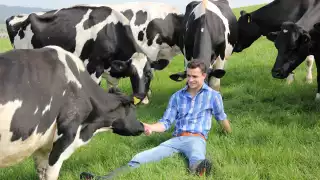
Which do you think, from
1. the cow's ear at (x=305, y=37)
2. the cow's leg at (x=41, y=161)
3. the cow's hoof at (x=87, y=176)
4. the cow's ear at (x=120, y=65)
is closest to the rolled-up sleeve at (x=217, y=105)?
the cow's hoof at (x=87, y=176)

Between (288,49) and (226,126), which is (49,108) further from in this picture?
(288,49)

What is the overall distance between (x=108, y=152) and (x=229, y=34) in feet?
15.8

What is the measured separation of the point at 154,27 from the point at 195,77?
624cm

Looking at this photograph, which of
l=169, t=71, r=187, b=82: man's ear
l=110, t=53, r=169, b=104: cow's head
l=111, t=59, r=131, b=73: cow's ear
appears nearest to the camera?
l=169, t=71, r=187, b=82: man's ear

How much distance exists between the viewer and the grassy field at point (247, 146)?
4855 millimetres

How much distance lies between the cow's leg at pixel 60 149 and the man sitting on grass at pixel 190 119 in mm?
852

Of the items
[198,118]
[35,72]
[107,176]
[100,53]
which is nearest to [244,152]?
[198,118]

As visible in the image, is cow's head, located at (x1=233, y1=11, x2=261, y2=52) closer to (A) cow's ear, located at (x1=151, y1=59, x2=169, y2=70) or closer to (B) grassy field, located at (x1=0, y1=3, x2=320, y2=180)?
(B) grassy field, located at (x1=0, y1=3, x2=320, y2=180)

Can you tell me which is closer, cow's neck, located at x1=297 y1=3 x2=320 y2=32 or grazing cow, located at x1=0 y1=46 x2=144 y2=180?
grazing cow, located at x1=0 y1=46 x2=144 y2=180

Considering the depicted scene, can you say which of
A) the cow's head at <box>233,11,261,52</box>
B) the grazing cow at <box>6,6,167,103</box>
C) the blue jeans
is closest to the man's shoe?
the blue jeans

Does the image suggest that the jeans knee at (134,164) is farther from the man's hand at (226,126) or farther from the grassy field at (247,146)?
the man's hand at (226,126)

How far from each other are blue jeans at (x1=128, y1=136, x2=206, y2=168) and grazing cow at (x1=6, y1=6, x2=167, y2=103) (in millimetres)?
3559

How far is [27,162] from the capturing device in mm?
5871

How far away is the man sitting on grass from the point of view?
17.3 feet
